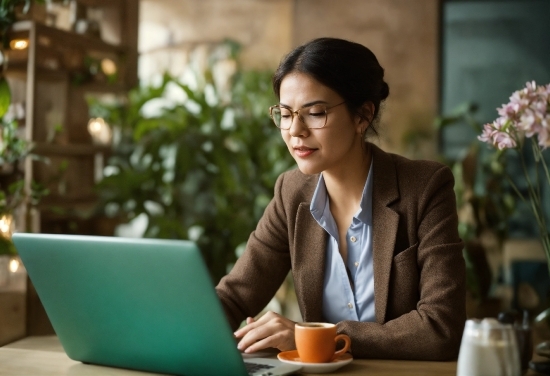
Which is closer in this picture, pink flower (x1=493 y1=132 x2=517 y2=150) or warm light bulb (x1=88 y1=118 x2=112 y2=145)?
pink flower (x1=493 y1=132 x2=517 y2=150)

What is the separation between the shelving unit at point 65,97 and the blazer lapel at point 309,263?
100 centimetres

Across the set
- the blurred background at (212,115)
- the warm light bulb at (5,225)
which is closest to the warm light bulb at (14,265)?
the blurred background at (212,115)

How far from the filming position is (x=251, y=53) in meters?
4.62

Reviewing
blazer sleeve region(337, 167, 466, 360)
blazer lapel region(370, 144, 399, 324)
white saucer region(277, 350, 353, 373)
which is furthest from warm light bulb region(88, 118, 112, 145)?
white saucer region(277, 350, 353, 373)

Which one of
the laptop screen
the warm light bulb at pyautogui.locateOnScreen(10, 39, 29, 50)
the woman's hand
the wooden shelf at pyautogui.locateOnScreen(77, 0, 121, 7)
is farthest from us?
the wooden shelf at pyautogui.locateOnScreen(77, 0, 121, 7)

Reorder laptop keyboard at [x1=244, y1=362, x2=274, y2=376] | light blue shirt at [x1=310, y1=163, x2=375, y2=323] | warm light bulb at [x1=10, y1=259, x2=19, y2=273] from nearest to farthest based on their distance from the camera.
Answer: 1. laptop keyboard at [x1=244, y1=362, x2=274, y2=376]
2. light blue shirt at [x1=310, y1=163, x2=375, y2=323]
3. warm light bulb at [x1=10, y1=259, x2=19, y2=273]

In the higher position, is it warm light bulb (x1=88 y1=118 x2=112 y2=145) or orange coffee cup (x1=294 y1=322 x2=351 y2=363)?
warm light bulb (x1=88 y1=118 x2=112 y2=145)

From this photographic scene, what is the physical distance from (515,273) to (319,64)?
226 centimetres

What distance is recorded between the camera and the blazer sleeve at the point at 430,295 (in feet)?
4.32

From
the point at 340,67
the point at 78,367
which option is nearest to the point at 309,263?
the point at 340,67

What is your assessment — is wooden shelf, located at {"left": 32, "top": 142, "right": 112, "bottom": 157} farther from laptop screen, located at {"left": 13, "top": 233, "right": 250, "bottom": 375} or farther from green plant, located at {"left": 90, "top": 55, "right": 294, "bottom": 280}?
laptop screen, located at {"left": 13, "top": 233, "right": 250, "bottom": 375}

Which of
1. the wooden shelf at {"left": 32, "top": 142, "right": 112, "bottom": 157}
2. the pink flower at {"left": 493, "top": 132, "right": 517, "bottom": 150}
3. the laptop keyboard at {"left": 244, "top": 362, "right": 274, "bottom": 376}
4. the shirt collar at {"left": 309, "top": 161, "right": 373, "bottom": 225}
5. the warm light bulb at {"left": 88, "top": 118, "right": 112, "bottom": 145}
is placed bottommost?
the laptop keyboard at {"left": 244, "top": 362, "right": 274, "bottom": 376}

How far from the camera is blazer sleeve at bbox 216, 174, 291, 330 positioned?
1.60 m

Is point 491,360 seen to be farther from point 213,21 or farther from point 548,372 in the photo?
point 213,21
